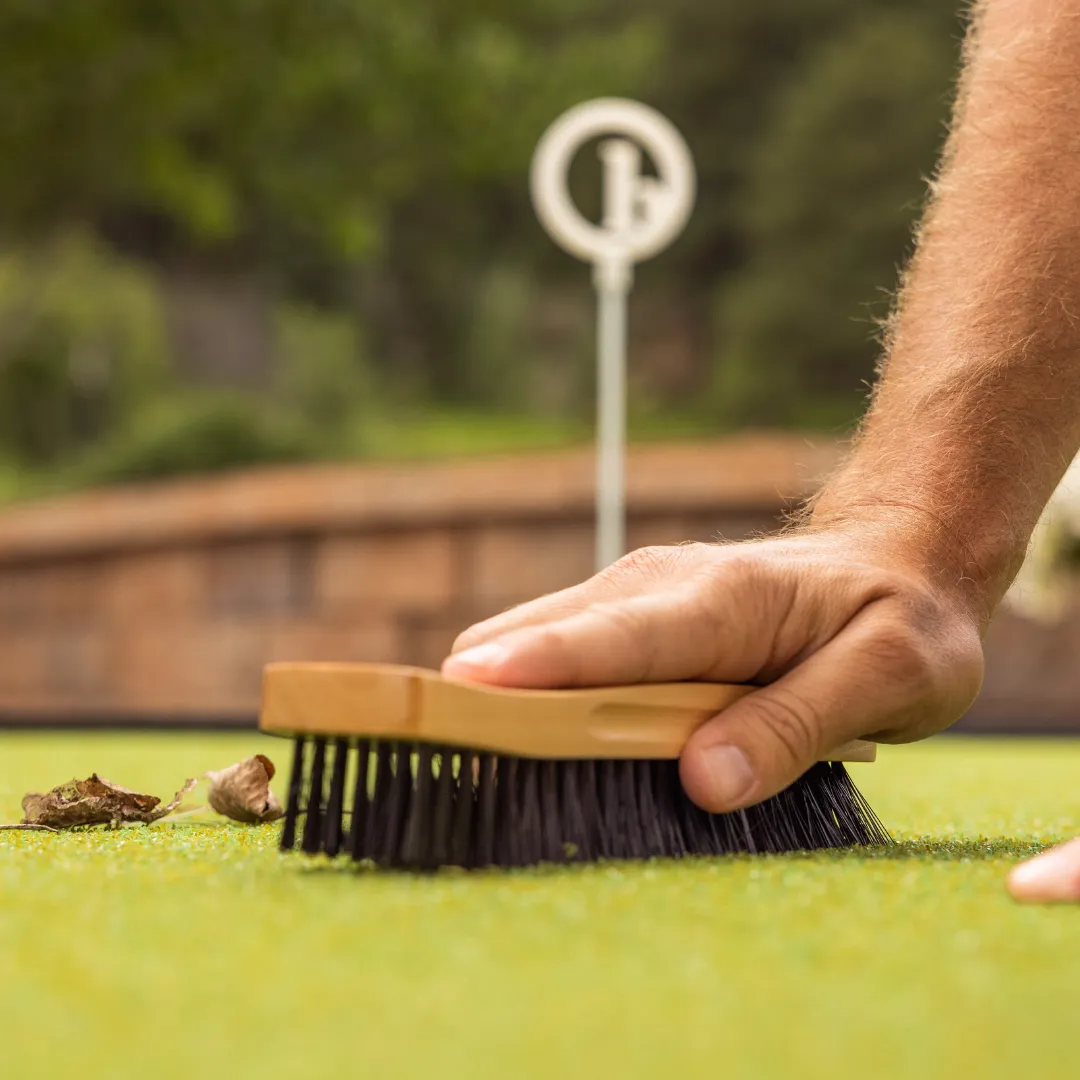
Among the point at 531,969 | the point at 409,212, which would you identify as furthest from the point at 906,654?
the point at 409,212

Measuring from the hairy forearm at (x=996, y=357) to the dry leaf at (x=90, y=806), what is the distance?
0.63 m

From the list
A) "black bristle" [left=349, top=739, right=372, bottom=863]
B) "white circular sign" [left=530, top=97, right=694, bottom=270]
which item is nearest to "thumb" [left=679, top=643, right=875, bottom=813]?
"black bristle" [left=349, top=739, right=372, bottom=863]

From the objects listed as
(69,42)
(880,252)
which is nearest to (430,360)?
(880,252)

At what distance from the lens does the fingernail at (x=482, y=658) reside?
90cm

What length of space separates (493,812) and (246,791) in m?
0.35

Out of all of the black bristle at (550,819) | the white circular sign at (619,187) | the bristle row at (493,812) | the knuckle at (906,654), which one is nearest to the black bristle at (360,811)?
the bristle row at (493,812)

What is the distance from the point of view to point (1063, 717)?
17.9 feet

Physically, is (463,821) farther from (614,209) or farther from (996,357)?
(614,209)

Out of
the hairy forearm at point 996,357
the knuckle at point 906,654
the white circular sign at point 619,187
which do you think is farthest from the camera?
the white circular sign at point 619,187

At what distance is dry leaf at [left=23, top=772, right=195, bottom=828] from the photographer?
1.18 meters

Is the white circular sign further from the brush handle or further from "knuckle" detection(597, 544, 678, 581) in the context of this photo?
the brush handle

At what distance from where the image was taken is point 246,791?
1.20 m

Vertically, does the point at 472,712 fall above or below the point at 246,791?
above

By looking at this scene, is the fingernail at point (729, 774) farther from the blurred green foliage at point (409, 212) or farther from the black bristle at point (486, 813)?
the blurred green foliage at point (409, 212)
